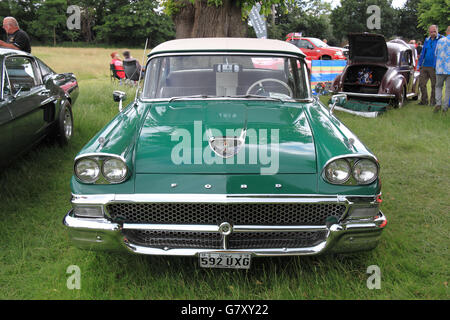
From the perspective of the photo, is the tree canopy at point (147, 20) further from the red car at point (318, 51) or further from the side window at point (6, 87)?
the side window at point (6, 87)

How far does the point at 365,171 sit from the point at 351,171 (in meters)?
0.11

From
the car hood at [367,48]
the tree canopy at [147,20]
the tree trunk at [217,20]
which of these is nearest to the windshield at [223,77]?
the tree trunk at [217,20]

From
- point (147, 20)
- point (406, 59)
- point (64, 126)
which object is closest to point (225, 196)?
point (64, 126)

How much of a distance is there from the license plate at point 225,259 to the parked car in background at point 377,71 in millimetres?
7570

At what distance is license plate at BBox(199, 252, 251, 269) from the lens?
255cm

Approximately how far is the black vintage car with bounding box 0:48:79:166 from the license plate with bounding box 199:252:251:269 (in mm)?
2684

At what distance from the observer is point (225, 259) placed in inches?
101

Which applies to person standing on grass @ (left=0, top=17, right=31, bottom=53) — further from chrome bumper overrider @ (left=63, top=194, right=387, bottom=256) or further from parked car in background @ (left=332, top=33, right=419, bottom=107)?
parked car in background @ (left=332, top=33, right=419, bottom=107)

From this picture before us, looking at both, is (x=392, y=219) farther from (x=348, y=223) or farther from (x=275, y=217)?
(x=275, y=217)

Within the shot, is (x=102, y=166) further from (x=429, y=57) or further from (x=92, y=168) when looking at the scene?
(x=429, y=57)

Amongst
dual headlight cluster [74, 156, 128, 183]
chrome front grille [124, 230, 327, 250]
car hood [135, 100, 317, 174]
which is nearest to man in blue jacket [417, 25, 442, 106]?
car hood [135, 100, 317, 174]

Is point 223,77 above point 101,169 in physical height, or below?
above

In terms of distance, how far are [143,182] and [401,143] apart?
529cm

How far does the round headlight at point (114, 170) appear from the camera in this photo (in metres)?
2.62
